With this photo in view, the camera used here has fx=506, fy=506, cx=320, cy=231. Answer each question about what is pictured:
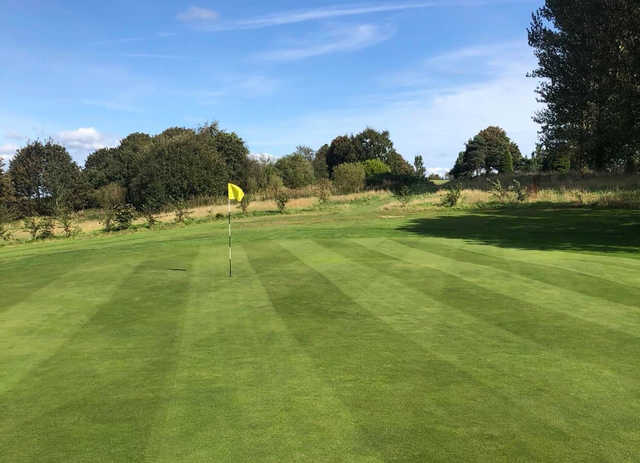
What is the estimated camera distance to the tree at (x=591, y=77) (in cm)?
2070

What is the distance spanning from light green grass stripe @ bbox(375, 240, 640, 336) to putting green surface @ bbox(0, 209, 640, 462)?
0.07 meters

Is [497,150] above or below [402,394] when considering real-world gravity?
above

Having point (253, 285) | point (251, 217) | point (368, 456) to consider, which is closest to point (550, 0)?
point (251, 217)

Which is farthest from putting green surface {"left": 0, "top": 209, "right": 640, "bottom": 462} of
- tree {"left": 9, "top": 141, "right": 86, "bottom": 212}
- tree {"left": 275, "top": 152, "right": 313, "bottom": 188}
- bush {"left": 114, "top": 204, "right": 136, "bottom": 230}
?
tree {"left": 275, "top": 152, "right": 313, "bottom": 188}

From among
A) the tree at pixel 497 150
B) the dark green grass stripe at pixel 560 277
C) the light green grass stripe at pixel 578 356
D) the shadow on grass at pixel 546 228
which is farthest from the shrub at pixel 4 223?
the tree at pixel 497 150

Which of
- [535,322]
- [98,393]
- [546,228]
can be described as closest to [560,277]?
[535,322]

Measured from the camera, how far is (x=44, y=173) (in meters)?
64.4

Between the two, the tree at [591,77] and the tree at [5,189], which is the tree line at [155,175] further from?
the tree at [591,77]

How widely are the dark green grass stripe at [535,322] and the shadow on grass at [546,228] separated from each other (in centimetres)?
690

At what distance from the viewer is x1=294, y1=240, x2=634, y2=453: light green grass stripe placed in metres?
4.97

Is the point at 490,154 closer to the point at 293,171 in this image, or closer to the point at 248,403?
the point at 293,171

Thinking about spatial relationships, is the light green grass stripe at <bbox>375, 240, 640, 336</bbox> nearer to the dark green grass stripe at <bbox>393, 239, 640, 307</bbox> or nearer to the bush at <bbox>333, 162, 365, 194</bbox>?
the dark green grass stripe at <bbox>393, 239, 640, 307</bbox>

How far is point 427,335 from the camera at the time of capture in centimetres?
764

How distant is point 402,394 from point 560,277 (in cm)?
775
